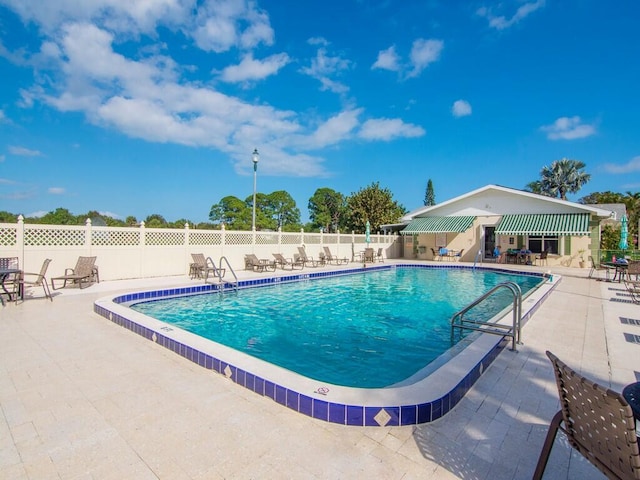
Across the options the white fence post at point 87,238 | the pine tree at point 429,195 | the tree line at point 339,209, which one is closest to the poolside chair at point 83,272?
the white fence post at point 87,238

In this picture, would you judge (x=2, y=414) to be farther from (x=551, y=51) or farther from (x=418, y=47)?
(x=551, y=51)

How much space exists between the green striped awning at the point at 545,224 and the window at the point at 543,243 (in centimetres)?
161

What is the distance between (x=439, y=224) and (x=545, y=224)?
7220 millimetres

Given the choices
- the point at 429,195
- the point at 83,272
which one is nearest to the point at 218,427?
the point at 83,272

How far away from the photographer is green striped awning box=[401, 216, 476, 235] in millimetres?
25766

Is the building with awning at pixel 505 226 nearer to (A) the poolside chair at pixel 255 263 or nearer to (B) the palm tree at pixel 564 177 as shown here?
(A) the poolside chair at pixel 255 263

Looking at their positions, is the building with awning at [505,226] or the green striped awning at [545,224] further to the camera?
the building with awning at [505,226]

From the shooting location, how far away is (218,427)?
330cm

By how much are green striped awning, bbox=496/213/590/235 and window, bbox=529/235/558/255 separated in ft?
5.27

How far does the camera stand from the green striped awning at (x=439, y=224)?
25.8 m

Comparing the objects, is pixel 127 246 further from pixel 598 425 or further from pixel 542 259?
pixel 542 259

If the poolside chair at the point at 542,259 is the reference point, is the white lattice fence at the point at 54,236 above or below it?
above

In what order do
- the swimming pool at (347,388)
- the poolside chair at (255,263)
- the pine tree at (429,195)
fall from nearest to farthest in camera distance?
the swimming pool at (347,388), the poolside chair at (255,263), the pine tree at (429,195)

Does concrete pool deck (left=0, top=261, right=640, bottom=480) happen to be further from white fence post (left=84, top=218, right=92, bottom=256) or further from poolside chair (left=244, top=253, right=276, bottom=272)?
poolside chair (left=244, top=253, right=276, bottom=272)
